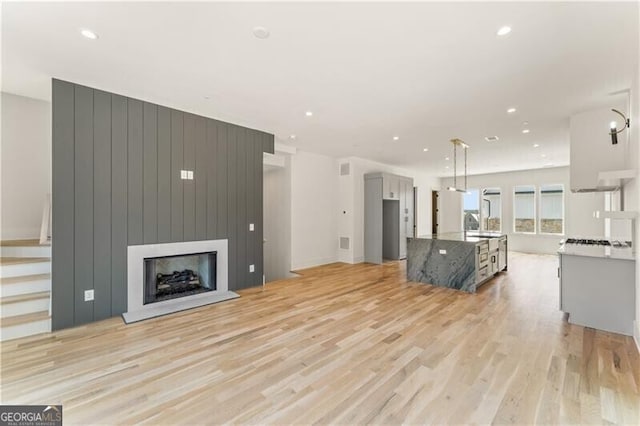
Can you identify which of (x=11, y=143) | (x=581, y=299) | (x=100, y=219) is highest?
(x=11, y=143)

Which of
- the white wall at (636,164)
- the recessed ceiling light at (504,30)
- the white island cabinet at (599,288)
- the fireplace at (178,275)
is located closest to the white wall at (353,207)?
the fireplace at (178,275)

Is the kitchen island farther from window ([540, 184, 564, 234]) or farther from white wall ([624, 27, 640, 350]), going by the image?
window ([540, 184, 564, 234])

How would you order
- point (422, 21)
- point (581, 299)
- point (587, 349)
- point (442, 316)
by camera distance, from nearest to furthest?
point (422, 21) → point (587, 349) → point (581, 299) → point (442, 316)

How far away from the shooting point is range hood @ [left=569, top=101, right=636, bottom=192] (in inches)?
150

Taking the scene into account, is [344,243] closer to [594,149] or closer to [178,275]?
[178,275]

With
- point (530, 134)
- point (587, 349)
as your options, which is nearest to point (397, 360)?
point (587, 349)

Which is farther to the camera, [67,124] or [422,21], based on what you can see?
[67,124]

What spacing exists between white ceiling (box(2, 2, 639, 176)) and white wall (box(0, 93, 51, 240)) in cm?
27

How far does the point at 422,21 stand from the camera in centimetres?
217

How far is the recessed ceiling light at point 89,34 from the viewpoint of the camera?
2.35 m

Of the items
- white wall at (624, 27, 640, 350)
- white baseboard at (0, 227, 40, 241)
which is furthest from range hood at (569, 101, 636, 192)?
white baseboard at (0, 227, 40, 241)

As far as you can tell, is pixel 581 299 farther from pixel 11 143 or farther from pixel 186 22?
pixel 11 143

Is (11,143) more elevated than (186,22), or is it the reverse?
(186,22)

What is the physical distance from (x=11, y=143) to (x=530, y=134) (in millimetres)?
8432
